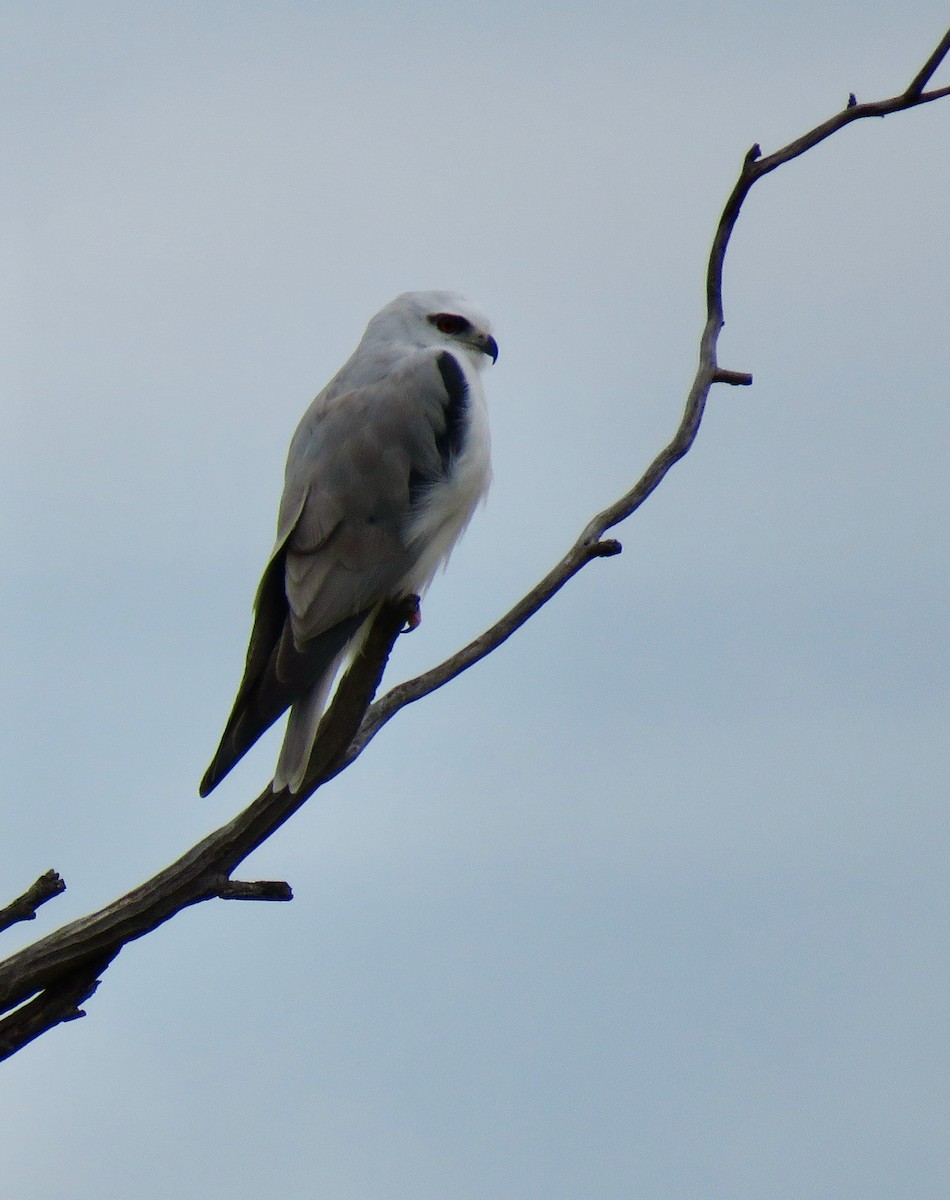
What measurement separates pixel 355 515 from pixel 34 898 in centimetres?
166

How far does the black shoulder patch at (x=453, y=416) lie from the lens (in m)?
4.99

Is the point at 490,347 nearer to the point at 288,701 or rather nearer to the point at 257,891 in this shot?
the point at 288,701

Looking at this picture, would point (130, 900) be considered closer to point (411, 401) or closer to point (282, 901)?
point (282, 901)

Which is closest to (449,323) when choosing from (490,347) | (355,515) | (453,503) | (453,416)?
(490,347)

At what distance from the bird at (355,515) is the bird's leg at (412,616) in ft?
0.05

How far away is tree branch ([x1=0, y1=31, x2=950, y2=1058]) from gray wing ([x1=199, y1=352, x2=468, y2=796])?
205 mm

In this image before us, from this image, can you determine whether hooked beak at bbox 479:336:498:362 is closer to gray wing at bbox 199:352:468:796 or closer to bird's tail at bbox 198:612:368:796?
gray wing at bbox 199:352:468:796

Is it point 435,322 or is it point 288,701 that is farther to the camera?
point 435,322

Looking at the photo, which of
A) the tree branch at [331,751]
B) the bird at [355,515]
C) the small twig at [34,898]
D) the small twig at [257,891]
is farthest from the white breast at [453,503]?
the small twig at [34,898]

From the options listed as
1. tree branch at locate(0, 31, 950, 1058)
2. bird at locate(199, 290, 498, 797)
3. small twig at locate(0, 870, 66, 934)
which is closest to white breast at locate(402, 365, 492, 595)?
bird at locate(199, 290, 498, 797)

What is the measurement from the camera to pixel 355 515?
4832mm

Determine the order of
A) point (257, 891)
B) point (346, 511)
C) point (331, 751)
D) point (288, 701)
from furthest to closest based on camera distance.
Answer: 1. point (346, 511)
2. point (288, 701)
3. point (331, 751)
4. point (257, 891)

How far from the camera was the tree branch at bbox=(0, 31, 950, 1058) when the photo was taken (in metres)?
3.89

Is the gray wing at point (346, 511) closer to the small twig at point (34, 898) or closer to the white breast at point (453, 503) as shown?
the white breast at point (453, 503)
